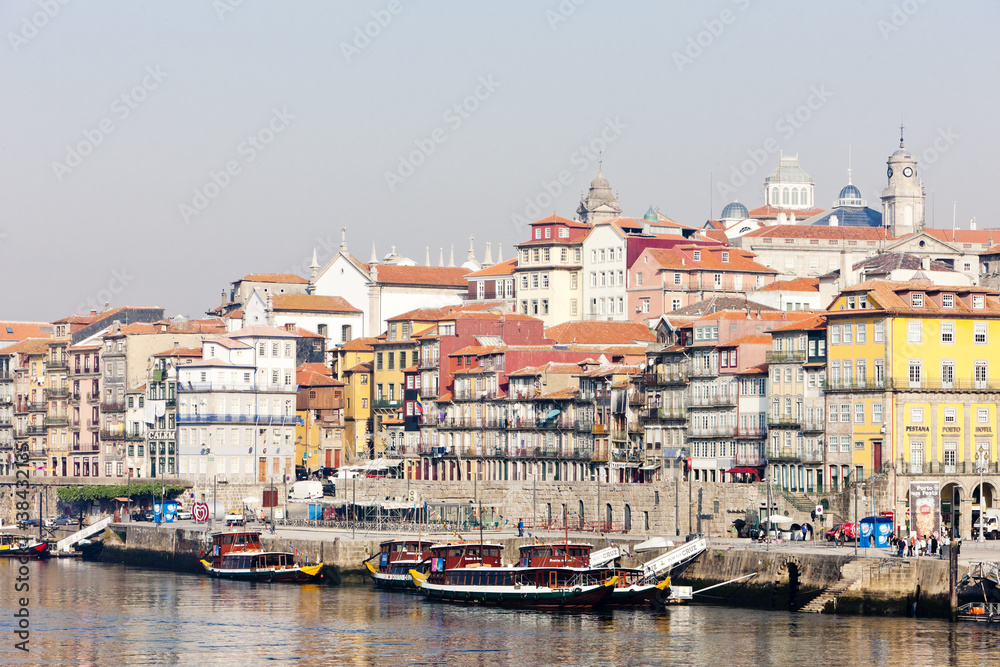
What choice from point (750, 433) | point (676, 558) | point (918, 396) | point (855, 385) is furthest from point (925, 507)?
point (750, 433)

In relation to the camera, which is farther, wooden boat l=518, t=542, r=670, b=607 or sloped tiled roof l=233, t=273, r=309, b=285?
sloped tiled roof l=233, t=273, r=309, b=285

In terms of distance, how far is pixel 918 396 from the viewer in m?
106

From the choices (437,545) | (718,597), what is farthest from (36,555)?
(718,597)

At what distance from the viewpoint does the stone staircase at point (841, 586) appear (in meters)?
90.3

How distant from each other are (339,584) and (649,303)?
5073 centimetres

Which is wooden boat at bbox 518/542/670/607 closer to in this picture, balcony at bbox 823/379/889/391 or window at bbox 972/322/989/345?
balcony at bbox 823/379/889/391

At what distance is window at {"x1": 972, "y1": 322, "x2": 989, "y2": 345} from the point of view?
355 ft

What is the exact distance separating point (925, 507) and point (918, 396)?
31.6 feet

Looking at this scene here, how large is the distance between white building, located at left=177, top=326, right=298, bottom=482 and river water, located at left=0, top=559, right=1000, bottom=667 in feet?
147

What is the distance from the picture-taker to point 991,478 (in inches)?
4181

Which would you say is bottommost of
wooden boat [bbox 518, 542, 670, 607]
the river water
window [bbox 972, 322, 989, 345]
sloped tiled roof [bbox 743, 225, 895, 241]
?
the river water

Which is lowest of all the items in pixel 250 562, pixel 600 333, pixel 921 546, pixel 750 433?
pixel 250 562

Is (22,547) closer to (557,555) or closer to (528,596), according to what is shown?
(528,596)

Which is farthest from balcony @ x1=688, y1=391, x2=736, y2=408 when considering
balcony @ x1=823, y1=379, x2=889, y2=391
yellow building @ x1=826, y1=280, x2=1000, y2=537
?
yellow building @ x1=826, y1=280, x2=1000, y2=537
